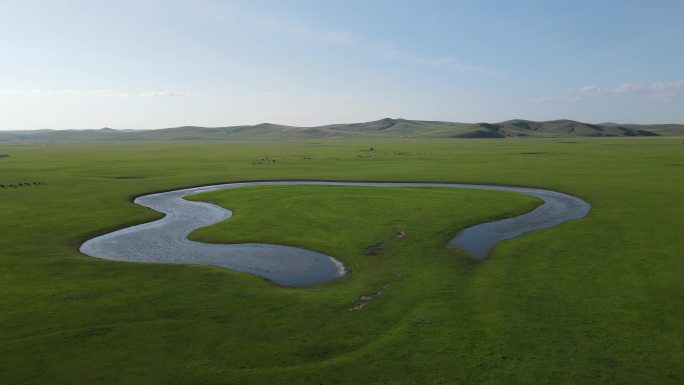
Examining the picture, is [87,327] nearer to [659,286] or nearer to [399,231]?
[399,231]

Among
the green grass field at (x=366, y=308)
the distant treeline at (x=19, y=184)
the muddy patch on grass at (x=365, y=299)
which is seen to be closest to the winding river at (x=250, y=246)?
the green grass field at (x=366, y=308)

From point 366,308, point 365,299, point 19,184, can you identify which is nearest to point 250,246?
point 365,299

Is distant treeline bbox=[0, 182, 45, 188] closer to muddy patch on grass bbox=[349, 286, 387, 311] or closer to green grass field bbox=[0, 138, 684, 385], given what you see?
green grass field bbox=[0, 138, 684, 385]

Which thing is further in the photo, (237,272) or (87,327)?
(237,272)

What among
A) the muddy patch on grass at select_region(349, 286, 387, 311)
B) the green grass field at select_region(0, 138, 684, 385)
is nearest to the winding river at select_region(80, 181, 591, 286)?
the green grass field at select_region(0, 138, 684, 385)

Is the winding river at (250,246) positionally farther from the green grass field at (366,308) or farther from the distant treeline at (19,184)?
the distant treeline at (19,184)

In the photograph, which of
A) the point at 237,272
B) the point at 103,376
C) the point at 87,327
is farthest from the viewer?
the point at 237,272

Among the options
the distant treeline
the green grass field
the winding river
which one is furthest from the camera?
the distant treeline

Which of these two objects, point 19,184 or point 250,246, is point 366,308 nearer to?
point 250,246

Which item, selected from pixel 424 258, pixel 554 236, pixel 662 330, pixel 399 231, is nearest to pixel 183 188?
pixel 399 231
